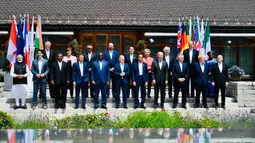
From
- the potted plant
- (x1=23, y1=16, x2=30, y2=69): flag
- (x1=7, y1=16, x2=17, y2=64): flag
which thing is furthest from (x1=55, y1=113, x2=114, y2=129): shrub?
the potted plant

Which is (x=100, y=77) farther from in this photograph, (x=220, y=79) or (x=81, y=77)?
(x=220, y=79)

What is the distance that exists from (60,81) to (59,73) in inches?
10.2

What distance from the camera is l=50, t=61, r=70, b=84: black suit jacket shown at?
617 inches

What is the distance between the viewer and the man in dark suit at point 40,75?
51.4 feet

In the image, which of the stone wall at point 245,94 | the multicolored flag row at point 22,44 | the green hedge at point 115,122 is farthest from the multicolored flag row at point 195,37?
the green hedge at point 115,122

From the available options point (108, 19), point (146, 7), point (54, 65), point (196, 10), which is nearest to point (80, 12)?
point (108, 19)

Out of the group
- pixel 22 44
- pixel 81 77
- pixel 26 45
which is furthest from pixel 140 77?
pixel 22 44

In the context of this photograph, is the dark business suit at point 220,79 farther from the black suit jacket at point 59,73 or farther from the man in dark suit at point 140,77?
the black suit jacket at point 59,73

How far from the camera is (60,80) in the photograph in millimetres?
15688

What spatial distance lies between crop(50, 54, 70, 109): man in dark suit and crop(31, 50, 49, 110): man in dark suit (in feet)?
0.85

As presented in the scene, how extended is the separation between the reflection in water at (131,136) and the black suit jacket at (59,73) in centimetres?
589

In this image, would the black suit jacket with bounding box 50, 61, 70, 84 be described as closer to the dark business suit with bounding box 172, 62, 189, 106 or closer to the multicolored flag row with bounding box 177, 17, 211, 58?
the dark business suit with bounding box 172, 62, 189, 106

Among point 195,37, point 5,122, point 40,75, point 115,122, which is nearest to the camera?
point 5,122

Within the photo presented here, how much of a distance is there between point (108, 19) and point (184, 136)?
1864cm
